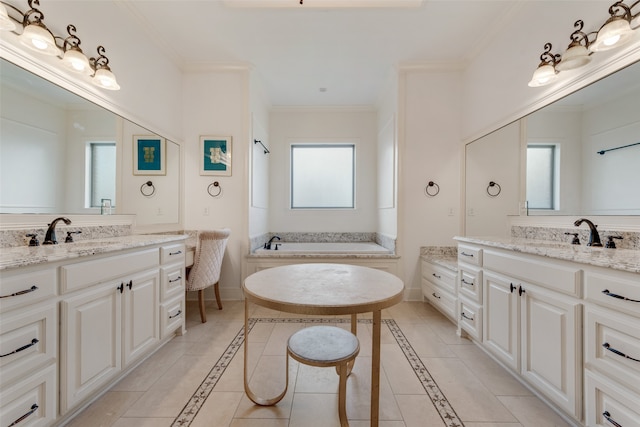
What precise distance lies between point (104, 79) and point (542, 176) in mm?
3296

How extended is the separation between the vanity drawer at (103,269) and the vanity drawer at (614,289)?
234 cm

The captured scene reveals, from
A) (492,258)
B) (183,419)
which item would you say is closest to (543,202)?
(492,258)

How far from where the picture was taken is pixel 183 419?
4.18ft

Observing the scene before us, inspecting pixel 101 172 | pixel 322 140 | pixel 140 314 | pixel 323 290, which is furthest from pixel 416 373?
pixel 322 140

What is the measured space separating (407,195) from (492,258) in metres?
1.35

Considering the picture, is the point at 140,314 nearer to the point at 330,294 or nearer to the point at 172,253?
the point at 172,253

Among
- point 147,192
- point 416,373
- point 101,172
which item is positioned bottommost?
point 416,373

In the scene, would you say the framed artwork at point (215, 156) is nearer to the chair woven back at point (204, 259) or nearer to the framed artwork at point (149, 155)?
the framed artwork at point (149, 155)

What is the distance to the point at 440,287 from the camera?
255 centimetres

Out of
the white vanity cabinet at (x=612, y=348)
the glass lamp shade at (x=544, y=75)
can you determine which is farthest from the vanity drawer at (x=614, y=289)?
the glass lamp shade at (x=544, y=75)

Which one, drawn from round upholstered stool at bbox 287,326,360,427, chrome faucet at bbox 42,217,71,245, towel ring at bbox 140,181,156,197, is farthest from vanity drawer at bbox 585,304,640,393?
towel ring at bbox 140,181,156,197

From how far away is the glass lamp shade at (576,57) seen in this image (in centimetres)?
147

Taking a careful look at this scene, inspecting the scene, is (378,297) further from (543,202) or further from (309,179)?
(309,179)

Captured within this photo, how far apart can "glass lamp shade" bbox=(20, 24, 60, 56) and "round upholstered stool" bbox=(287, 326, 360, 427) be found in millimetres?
2101
